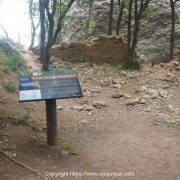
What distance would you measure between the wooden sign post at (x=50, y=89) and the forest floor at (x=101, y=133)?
0.59m

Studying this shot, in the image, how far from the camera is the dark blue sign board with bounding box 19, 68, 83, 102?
691 centimetres

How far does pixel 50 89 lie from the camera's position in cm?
705

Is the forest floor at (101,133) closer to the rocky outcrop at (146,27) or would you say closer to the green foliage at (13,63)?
the green foliage at (13,63)

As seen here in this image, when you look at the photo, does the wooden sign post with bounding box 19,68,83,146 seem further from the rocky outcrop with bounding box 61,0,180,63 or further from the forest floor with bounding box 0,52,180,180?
the rocky outcrop with bounding box 61,0,180,63

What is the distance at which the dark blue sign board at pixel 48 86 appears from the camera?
691 centimetres

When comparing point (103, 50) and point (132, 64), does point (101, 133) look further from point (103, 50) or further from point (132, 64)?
point (103, 50)

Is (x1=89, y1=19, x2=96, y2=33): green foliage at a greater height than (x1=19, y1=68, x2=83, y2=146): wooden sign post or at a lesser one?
greater

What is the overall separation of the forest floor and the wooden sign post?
593 mm

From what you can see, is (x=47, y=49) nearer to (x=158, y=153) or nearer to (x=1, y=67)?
(x=1, y=67)

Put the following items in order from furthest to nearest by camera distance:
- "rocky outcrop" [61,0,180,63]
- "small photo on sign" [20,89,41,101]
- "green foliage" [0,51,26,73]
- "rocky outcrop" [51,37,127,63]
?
"rocky outcrop" [61,0,180,63]
"rocky outcrop" [51,37,127,63]
"green foliage" [0,51,26,73]
"small photo on sign" [20,89,41,101]

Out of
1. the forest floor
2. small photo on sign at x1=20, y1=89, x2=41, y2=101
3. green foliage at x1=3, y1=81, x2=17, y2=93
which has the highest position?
small photo on sign at x1=20, y1=89, x2=41, y2=101

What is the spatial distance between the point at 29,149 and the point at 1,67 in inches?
260

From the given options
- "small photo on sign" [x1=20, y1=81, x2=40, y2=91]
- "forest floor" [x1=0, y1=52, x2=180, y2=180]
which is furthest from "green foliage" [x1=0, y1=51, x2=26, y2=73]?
"small photo on sign" [x1=20, y1=81, x2=40, y2=91]

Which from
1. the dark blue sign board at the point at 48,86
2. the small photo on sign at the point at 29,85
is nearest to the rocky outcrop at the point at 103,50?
the dark blue sign board at the point at 48,86
